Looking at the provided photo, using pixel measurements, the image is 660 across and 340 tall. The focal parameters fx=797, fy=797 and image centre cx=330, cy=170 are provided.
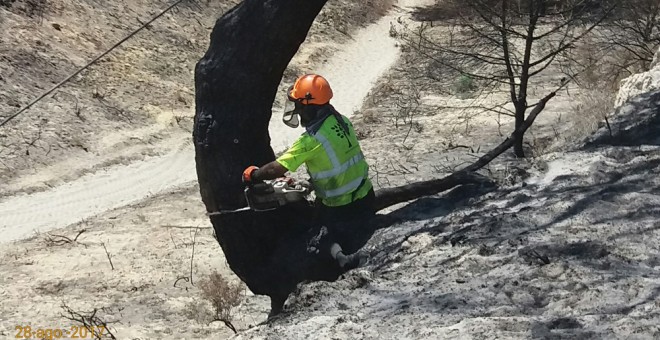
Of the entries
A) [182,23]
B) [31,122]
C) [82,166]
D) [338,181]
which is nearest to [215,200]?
[338,181]

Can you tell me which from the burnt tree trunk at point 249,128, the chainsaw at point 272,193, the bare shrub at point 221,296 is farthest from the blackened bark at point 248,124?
the bare shrub at point 221,296

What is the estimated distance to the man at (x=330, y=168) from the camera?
5715 mm

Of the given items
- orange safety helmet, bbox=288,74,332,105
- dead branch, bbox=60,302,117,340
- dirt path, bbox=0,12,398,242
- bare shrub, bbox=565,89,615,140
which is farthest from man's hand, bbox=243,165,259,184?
dirt path, bbox=0,12,398,242

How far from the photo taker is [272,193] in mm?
5871

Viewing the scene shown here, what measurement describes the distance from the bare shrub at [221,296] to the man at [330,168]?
1557mm

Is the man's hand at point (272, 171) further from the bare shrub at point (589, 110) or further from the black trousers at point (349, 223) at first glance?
the bare shrub at point (589, 110)

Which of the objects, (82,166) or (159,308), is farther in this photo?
(82,166)

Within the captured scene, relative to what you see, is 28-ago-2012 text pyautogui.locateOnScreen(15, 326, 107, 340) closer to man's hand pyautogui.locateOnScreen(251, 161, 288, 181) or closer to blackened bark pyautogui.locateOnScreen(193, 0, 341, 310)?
blackened bark pyautogui.locateOnScreen(193, 0, 341, 310)

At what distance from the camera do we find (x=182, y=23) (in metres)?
20.0

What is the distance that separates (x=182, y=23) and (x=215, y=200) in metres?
14.6

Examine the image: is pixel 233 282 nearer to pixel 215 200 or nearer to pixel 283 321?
pixel 215 200

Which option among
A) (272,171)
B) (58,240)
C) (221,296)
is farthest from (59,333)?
(58,240)

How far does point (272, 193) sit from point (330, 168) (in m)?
0.47

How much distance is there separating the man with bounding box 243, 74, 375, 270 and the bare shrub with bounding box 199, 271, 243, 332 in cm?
156
